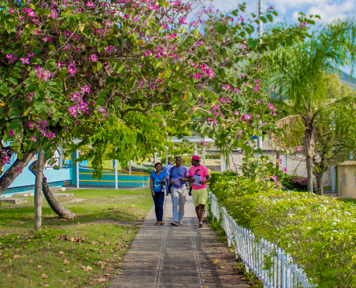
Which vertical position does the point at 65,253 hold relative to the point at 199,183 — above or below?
below

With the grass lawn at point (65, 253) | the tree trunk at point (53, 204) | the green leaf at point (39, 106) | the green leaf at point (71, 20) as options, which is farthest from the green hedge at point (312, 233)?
the tree trunk at point (53, 204)

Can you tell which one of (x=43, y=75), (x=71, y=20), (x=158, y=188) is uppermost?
(x=71, y=20)

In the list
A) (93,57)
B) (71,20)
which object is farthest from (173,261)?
(71,20)

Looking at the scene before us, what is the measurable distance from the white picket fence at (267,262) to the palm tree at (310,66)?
17.0 feet

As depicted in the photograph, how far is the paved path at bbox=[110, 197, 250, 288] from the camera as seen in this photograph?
5246mm

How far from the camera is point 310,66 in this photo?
10148mm

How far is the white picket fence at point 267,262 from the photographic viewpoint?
358 centimetres

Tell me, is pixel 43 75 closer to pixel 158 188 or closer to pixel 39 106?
pixel 39 106

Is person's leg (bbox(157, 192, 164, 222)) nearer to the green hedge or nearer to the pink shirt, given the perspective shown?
the pink shirt

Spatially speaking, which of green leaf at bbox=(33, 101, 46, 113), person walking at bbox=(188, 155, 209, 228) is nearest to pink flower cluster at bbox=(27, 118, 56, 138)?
green leaf at bbox=(33, 101, 46, 113)

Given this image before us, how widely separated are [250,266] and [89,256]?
2908 mm

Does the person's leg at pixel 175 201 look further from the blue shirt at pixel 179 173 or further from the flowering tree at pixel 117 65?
the flowering tree at pixel 117 65

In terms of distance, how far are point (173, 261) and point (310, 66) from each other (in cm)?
682

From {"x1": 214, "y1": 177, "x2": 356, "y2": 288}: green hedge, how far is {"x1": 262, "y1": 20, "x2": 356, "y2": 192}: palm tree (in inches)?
201
